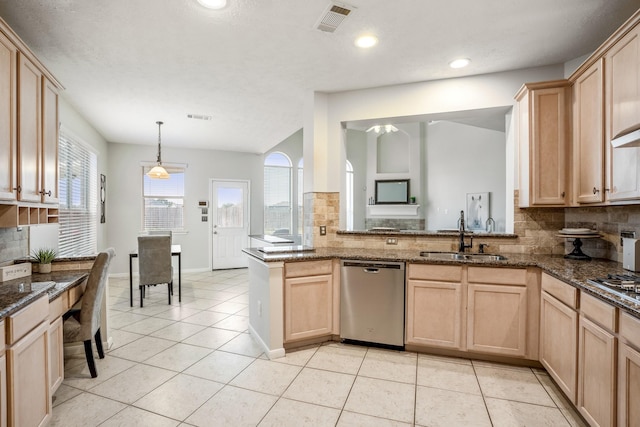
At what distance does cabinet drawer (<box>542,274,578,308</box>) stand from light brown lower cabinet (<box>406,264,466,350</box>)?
58cm

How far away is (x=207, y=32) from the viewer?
2465 millimetres

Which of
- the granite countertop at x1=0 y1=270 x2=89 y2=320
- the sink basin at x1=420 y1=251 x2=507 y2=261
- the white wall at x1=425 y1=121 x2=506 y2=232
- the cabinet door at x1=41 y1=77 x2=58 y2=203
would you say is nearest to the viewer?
the granite countertop at x1=0 y1=270 x2=89 y2=320

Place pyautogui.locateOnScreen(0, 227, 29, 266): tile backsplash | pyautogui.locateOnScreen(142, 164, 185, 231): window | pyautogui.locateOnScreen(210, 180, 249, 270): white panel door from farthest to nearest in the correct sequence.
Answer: pyautogui.locateOnScreen(210, 180, 249, 270): white panel door
pyautogui.locateOnScreen(142, 164, 185, 231): window
pyautogui.locateOnScreen(0, 227, 29, 266): tile backsplash

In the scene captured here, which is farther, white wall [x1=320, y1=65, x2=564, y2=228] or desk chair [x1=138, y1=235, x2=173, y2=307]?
desk chair [x1=138, y1=235, x2=173, y2=307]

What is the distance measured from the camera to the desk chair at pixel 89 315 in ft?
7.88

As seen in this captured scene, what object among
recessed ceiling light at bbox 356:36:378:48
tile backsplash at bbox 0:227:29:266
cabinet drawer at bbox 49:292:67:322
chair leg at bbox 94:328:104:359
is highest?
recessed ceiling light at bbox 356:36:378:48

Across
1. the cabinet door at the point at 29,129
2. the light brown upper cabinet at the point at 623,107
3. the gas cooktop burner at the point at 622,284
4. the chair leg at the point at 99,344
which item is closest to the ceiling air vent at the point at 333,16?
the light brown upper cabinet at the point at 623,107

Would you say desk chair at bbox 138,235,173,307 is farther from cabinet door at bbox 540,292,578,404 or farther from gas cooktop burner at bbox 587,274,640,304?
gas cooktop burner at bbox 587,274,640,304

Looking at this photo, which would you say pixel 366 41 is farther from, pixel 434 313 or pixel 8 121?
pixel 8 121

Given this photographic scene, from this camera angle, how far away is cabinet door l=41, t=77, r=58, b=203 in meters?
2.38

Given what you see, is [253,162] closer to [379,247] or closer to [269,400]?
[379,247]

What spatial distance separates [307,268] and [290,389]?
3.28 ft

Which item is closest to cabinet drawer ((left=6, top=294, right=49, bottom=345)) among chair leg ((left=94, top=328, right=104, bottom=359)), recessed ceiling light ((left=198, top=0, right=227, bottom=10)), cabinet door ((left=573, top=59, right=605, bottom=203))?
chair leg ((left=94, top=328, right=104, bottom=359))

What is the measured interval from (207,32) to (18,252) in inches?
95.7
